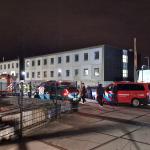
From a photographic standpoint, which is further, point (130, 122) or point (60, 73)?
point (60, 73)

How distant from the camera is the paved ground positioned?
7428 mm

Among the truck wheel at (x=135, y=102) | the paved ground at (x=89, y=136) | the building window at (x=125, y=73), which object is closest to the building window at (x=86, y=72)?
the building window at (x=125, y=73)

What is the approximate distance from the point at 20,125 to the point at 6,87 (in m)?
13.7

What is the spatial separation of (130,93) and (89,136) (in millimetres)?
11230

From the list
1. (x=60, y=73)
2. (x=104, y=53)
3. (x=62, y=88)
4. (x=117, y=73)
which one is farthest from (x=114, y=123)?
(x=60, y=73)

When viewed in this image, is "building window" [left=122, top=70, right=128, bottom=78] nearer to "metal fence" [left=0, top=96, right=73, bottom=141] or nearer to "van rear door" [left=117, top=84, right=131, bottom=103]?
"van rear door" [left=117, top=84, right=131, bottom=103]

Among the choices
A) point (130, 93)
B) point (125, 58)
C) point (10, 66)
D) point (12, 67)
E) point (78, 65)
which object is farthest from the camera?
point (10, 66)

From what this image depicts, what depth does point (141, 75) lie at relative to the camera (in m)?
38.1

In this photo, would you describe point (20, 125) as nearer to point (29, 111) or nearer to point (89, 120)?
point (29, 111)

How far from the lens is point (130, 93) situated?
62.3 feet

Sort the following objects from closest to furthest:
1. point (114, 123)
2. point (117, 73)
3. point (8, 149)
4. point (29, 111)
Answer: point (8, 149)
point (29, 111)
point (114, 123)
point (117, 73)

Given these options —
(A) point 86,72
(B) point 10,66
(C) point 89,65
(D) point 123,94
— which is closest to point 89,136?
(D) point 123,94

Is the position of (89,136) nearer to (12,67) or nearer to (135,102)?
(135,102)

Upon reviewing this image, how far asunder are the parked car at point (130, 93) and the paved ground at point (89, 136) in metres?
7.47
